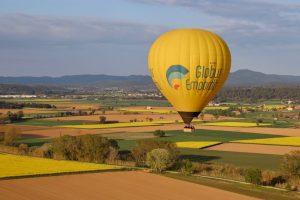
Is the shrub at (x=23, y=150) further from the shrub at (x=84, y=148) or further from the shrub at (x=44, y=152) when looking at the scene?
the shrub at (x=84, y=148)

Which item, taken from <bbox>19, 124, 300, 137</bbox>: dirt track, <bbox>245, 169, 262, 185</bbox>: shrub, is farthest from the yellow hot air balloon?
<bbox>19, 124, 300, 137</bbox>: dirt track

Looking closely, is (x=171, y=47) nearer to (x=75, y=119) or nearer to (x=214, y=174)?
(x=214, y=174)

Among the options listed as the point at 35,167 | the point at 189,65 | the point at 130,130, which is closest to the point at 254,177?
the point at 189,65

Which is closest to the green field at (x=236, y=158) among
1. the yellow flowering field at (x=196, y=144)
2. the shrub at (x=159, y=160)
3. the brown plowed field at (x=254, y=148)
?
the brown plowed field at (x=254, y=148)

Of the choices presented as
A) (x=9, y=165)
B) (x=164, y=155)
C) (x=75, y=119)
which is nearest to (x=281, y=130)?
(x=75, y=119)

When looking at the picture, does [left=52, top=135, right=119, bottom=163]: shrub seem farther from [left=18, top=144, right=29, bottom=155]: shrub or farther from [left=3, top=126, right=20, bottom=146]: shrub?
[left=3, top=126, right=20, bottom=146]: shrub
